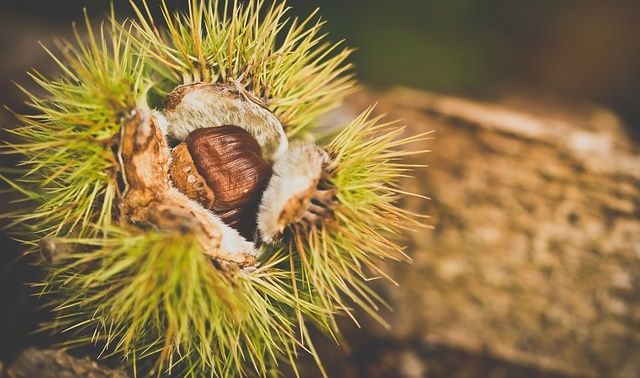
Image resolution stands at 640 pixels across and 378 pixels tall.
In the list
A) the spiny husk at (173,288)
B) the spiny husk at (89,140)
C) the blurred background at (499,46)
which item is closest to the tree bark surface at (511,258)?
the blurred background at (499,46)

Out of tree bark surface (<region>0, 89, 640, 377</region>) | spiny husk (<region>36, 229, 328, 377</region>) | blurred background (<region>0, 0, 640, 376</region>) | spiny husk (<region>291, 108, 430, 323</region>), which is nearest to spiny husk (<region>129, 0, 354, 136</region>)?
spiny husk (<region>291, 108, 430, 323</region>)

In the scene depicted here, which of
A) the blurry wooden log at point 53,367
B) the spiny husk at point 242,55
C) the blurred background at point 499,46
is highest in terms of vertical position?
the blurred background at point 499,46

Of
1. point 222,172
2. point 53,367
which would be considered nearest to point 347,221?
point 222,172

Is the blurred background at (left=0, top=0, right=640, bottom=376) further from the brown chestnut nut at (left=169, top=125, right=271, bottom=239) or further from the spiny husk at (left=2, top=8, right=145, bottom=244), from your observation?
the spiny husk at (left=2, top=8, right=145, bottom=244)

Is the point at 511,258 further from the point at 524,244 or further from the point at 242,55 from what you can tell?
the point at 242,55

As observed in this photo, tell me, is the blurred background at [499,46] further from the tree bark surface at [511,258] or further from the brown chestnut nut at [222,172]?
the brown chestnut nut at [222,172]

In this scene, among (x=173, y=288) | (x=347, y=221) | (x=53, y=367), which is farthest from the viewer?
(x=53, y=367)
